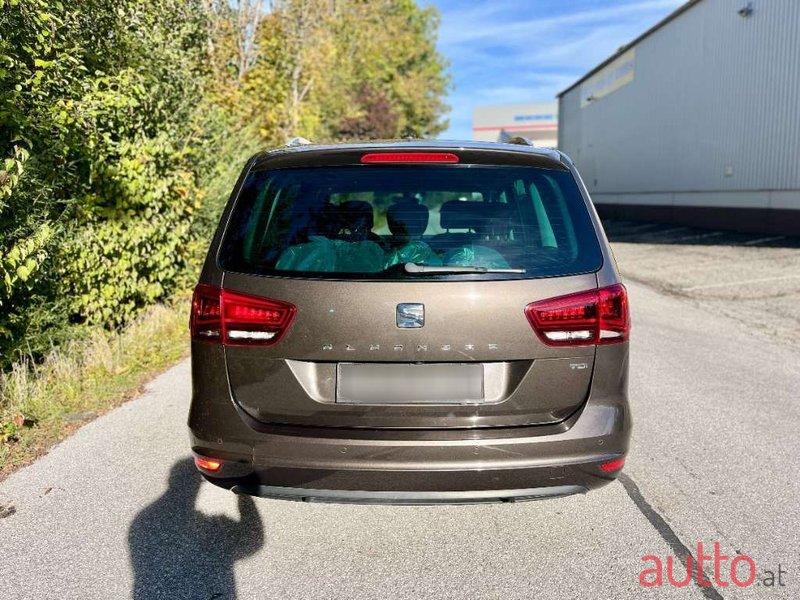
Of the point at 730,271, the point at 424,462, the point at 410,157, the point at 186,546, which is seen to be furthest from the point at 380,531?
the point at 730,271

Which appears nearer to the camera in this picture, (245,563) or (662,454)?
(245,563)

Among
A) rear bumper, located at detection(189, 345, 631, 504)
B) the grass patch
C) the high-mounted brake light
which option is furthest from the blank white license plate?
the grass patch

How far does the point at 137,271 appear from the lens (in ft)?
24.7

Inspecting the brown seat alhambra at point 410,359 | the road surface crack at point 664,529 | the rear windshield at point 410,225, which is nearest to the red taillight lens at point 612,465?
the brown seat alhambra at point 410,359

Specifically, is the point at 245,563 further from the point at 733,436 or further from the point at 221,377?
the point at 733,436

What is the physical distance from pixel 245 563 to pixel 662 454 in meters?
2.62

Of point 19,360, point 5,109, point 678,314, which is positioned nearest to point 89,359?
point 19,360

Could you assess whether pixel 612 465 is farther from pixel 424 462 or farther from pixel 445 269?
pixel 445 269

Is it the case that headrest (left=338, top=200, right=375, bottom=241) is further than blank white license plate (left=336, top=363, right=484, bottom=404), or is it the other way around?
headrest (left=338, top=200, right=375, bottom=241)

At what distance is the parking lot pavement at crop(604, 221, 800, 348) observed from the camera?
10062 mm

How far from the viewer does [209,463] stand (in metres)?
2.87

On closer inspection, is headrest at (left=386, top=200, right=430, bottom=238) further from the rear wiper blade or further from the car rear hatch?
the rear wiper blade

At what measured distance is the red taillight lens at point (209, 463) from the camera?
2848mm

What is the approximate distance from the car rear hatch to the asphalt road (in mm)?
685
